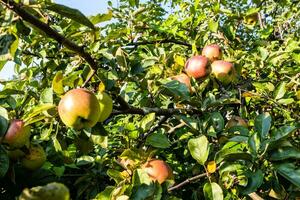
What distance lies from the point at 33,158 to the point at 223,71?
110 cm

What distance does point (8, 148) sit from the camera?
1.46 m

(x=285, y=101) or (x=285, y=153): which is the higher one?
(x=285, y=153)

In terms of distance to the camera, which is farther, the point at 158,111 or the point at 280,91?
the point at 280,91

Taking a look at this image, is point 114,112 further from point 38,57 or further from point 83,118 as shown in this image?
point 38,57

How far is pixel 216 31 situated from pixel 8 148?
162cm

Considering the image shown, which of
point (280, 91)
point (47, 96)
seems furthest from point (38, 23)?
point (280, 91)

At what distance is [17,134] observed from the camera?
55.6 inches

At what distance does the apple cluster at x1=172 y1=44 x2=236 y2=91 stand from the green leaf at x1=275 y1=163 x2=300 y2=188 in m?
0.80

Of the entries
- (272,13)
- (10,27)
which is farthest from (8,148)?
(272,13)

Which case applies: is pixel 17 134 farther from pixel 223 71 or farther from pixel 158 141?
pixel 223 71

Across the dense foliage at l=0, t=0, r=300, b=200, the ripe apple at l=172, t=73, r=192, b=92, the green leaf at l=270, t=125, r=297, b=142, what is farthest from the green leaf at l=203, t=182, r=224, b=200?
the ripe apple at l=172, t=73, r=192, b=92

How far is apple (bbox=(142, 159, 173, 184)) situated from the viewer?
57.8 inches

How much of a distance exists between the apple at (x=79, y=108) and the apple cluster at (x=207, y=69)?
78 cm

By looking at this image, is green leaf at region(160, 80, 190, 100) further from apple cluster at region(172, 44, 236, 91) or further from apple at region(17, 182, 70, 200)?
apple at region(17, 182, 70, 200)
